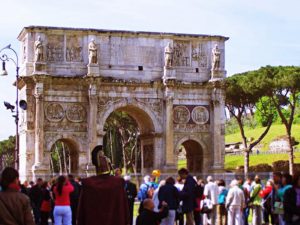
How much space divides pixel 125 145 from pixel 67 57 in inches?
969

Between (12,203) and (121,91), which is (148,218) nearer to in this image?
(12,203)

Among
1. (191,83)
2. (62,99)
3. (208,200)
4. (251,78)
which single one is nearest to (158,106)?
(191,83)

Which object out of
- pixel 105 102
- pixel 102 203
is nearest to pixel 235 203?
pixel 102 203

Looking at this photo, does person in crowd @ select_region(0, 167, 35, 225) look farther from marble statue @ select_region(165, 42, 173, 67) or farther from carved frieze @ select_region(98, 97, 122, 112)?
marble statue @ select_region(165, 42, 173, 67)

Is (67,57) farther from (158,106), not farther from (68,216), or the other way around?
(68,216)

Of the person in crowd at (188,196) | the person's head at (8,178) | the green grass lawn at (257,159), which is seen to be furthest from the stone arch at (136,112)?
the person's head at (8,178)

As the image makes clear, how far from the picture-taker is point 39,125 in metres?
43.4

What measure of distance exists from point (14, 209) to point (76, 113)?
3576cm

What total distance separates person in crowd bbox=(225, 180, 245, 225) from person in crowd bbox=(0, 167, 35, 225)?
42.6ft

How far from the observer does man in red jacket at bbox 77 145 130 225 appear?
32.5ft

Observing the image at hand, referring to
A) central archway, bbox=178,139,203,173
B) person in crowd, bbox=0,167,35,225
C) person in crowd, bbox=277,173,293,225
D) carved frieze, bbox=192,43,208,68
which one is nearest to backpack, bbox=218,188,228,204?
person in crowd, bbox=277,173,293,225

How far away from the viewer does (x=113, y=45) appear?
4572 centimetres

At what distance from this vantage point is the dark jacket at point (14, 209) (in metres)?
9.17

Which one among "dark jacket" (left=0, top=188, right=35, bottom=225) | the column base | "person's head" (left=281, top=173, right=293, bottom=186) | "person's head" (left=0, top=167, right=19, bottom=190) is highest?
the column base
